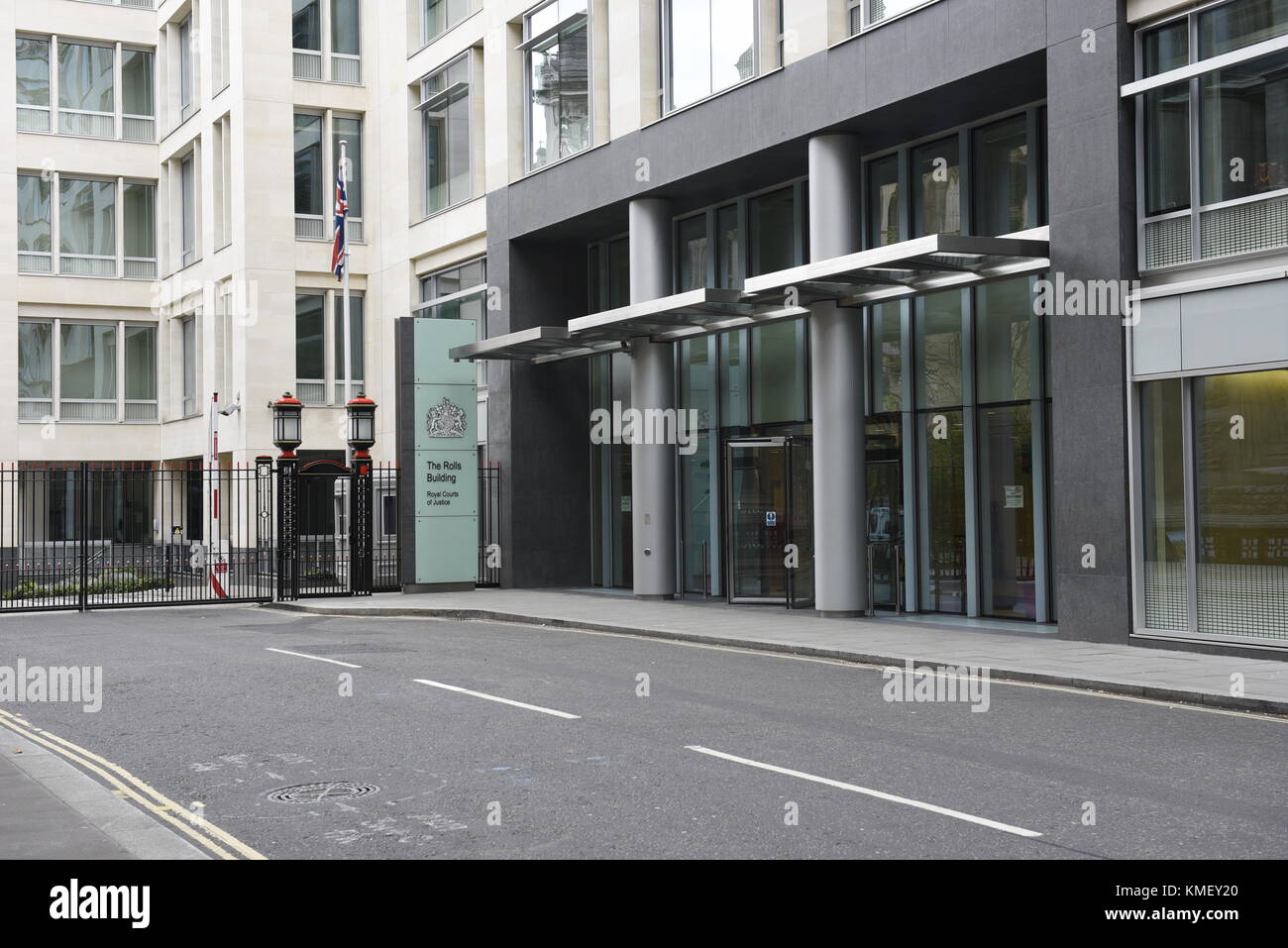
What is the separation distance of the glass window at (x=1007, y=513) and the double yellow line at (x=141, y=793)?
12.8 meters

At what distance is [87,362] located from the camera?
44562mm

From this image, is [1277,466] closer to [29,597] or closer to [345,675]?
[345,675]

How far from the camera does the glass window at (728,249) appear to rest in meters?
24.9

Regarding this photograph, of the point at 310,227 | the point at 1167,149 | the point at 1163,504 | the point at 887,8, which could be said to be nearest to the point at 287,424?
the point at 887,8

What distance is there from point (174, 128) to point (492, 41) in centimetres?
1822

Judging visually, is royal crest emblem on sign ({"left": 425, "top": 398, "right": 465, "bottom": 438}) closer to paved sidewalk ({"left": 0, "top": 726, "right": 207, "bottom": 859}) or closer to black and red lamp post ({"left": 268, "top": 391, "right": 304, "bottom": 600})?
black and red lamp post ({"left": 268, "top": 391, "right": 304, "bottom": 600})

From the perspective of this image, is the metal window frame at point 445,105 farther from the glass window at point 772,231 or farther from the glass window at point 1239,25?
the glass window at point 1239,25

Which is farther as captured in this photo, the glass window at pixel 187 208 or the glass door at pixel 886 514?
the glass window at pixel 187 208

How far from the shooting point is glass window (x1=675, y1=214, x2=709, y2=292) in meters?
25.9

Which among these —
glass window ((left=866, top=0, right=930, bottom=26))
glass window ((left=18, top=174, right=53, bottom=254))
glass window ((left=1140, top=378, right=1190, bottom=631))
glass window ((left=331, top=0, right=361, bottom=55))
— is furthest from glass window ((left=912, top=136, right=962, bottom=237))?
glass window ((left=18, top=174, right=53, bottom=254))

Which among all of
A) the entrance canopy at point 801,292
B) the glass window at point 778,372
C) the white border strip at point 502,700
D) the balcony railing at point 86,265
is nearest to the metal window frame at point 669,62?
the entrance canopy at point 801,292

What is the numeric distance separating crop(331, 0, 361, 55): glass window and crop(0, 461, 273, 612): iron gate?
1222cm

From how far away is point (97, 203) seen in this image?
4497 centimetres
